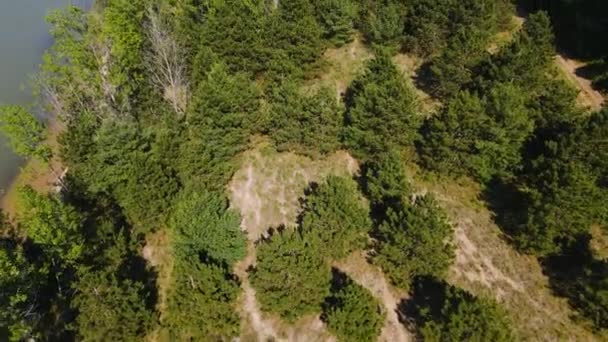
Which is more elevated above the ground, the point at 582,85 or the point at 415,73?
the point at 582,85

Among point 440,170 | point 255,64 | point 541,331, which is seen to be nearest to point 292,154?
point 255,64

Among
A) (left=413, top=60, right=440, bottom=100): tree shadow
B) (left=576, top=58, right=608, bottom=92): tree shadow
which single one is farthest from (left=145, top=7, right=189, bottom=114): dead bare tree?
(left=576, top=58, right=608, bottom=92): tree shadow

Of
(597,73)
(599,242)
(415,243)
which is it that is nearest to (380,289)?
(415,243)

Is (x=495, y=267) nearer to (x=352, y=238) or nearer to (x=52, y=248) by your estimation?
(x=352, y=238)

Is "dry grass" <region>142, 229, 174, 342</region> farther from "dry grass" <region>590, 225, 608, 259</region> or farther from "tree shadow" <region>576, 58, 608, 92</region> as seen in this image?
"tree shadow" <region>576, 58, 608, 92</region>

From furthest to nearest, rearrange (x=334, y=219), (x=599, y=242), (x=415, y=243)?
(x=599, y=242)
(x=334, y=219)
(x=415, y=243)

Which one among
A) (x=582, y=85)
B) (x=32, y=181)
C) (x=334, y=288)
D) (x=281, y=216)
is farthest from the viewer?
(x=32, y=181)

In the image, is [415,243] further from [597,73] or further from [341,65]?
[597,73]
